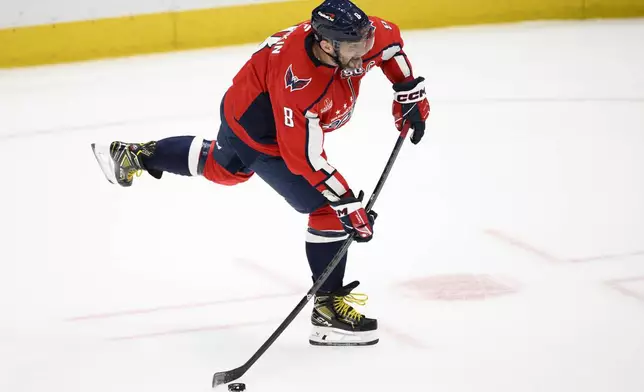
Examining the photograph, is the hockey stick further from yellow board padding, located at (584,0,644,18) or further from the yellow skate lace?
yellow board padding, located at (584,0,644,18)

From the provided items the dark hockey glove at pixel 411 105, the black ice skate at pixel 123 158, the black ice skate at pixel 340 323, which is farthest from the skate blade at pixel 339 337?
the black ice skate at pixel 123 158

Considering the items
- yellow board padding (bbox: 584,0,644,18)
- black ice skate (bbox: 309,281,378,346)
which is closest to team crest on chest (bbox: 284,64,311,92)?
black ice skate (bbox: 309,281,378,346)

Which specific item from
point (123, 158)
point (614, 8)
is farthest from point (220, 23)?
point (123, 158)

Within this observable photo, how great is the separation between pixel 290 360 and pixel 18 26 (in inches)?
185

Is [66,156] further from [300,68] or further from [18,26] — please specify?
[300,68]

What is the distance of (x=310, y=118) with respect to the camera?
2.86 meters

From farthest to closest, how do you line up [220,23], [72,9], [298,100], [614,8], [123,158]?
[614,8] → [220,23] → [72,9] → [123,158] → [298,100]

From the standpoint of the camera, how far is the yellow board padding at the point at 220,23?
7094 mm

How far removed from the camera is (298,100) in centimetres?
285

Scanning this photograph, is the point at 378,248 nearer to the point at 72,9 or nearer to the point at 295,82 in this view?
the point at 295,82

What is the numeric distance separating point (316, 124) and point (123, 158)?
1.24 m

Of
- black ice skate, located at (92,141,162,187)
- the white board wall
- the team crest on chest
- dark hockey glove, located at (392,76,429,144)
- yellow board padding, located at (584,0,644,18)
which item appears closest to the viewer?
the team crest on chest

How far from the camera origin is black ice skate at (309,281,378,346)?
3.21 m

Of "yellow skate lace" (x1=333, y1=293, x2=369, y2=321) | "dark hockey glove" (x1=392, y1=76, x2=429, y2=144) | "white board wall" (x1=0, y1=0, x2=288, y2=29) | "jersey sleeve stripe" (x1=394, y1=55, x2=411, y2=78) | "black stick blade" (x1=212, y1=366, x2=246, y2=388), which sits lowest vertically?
"black stick blade" (x1=212, y1=366, x2=246, y2=388)
